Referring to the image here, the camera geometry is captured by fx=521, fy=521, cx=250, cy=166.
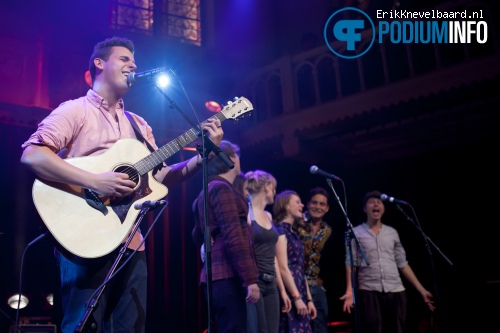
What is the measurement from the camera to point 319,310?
220 inches

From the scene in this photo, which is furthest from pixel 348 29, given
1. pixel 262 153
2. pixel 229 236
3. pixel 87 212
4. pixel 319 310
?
pixel 87 212

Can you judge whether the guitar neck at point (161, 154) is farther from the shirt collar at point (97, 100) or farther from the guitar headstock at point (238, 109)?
the shirt collar at point (97, 100)

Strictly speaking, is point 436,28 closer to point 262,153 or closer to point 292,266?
point 262,153

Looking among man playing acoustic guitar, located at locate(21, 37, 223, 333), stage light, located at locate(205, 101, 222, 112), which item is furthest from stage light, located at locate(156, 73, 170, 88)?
stage light, located at locate(205, 101, 222, 112)

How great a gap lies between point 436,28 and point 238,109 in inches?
259

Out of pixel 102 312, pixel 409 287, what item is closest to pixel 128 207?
pixel 102 312

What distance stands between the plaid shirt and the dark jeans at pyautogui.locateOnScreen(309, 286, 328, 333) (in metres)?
2.16

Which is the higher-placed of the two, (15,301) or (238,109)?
(238,109)

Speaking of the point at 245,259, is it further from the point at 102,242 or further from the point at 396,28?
the point at 396,28

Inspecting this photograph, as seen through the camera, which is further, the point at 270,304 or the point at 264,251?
the point at 264,251

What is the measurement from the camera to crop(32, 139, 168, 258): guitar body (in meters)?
2.43

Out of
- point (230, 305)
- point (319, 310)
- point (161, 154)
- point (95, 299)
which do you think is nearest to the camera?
point (95, 299)

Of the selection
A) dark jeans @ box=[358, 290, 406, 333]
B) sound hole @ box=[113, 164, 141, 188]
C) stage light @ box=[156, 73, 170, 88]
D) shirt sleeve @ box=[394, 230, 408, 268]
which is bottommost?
dark jeans @ box=[358, 290, 406, 333]

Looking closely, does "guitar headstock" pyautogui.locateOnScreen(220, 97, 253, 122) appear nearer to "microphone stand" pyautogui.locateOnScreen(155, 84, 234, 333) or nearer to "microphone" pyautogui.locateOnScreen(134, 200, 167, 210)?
"microphone stand" pyautogui.locateOnScreen(155, 84, 234, 333)
